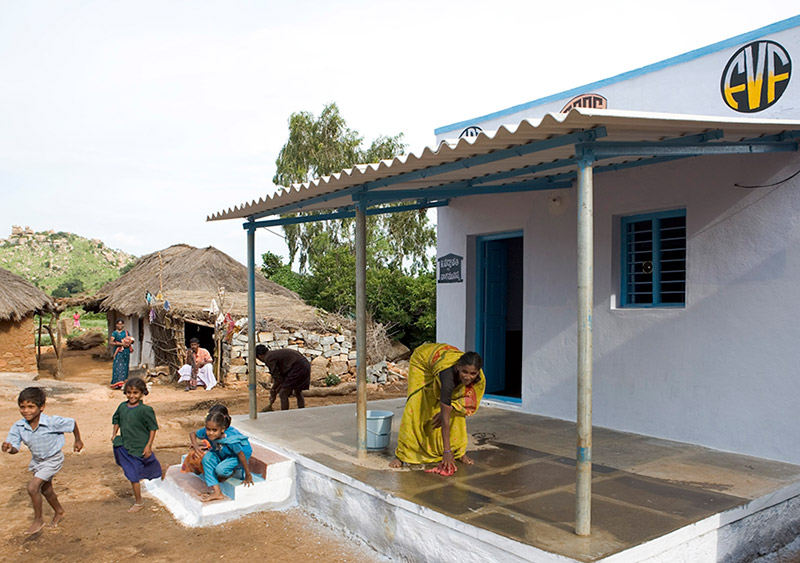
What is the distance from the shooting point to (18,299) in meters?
16.2

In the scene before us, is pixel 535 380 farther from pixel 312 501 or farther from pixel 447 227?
pixel 312 501

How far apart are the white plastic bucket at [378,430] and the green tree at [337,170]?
19816 mm

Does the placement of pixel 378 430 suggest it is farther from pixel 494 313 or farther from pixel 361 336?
pixel 494 313

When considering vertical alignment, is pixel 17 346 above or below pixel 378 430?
below

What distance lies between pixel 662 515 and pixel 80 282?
43.2 m

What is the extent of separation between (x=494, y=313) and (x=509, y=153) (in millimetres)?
4767

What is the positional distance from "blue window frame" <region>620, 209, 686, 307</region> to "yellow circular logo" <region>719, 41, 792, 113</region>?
1121mm

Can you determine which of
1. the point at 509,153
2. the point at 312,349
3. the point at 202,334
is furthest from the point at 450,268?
the point at 202,334

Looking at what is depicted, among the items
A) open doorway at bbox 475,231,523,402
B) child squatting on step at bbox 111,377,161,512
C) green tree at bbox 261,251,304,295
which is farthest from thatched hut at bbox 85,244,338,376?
child squatting on step at bbox 111,377,161,512

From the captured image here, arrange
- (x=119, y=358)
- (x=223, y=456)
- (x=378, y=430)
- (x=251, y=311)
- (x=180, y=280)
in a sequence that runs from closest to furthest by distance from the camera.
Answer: (x=223, y=456) < (x=378, y=430) < (x=251, y=311) < (x=119, y=358) < (x=180, y=280)

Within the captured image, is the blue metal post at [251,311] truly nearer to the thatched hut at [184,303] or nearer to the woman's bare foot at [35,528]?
the woman's bare foot at [35,528]

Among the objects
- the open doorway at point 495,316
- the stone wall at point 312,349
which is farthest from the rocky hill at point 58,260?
the open doorway at point 495,316

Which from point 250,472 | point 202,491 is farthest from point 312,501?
point 202,491

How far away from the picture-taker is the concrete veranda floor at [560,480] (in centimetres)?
404
